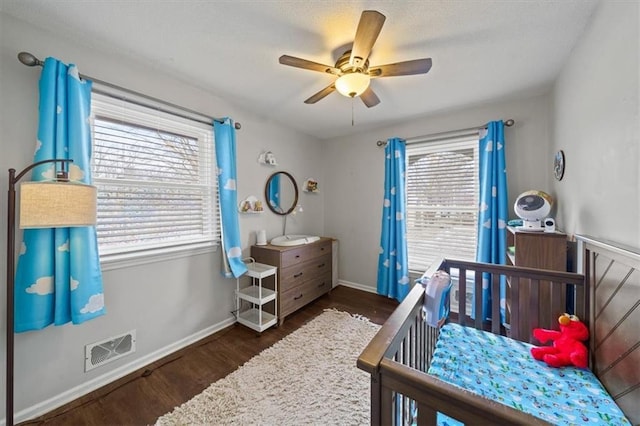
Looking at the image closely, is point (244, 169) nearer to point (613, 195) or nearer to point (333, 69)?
point (333, 69)

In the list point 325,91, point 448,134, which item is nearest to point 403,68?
point 325,91

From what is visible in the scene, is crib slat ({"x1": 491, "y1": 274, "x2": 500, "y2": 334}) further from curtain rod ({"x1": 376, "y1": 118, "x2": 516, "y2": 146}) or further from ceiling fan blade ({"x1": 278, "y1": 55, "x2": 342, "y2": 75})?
ceiling fan blade ({"x1": 278, "y1": 55, "x2": 342, "y2": 75})

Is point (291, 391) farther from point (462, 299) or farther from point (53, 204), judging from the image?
point (53, 204)

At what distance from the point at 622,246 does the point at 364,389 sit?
153 centimetres

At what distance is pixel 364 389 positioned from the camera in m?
1.56

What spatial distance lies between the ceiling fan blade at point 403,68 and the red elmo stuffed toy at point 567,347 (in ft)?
5.24

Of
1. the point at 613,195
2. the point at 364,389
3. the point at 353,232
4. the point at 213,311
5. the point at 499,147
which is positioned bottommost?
the point at 364,389

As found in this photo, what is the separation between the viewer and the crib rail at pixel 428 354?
24.5 inches

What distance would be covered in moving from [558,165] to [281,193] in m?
2.65

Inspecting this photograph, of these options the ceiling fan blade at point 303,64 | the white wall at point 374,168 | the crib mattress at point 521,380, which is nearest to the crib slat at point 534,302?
the crib mattress at point 521,380

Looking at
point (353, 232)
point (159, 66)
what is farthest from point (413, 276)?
point (159, 66)

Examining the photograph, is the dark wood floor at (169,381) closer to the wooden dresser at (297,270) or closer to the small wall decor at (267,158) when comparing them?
the wooden dresser at (297,270)

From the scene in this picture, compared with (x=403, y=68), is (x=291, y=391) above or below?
below

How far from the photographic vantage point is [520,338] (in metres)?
1.64
